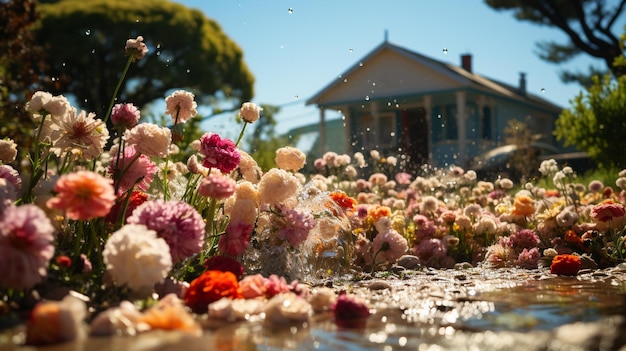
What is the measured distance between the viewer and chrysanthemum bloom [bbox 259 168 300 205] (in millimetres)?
3502

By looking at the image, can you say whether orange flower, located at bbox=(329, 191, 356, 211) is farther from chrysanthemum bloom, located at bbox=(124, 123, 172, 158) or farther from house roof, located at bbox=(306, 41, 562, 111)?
house roof, located at bbox=(306, 41, 562, 111)

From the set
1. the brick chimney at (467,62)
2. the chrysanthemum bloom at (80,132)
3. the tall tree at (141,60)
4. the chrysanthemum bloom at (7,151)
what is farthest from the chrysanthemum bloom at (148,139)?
the brick chimney at (467,62)

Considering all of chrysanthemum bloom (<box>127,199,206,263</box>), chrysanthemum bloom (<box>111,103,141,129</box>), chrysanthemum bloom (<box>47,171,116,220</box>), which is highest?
chrysanthemum bloom (<box>111,103,141,129</box>)

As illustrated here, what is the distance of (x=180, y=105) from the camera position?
11.7 ft

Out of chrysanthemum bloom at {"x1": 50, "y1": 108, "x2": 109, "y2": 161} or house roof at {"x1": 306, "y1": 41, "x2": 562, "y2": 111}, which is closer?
chrysanthemum bloom at {"x1": 50, "y1": 108, "x2": 109, "y2": 161}

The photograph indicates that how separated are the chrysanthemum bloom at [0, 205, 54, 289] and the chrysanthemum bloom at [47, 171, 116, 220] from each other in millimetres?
154

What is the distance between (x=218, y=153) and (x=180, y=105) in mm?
371

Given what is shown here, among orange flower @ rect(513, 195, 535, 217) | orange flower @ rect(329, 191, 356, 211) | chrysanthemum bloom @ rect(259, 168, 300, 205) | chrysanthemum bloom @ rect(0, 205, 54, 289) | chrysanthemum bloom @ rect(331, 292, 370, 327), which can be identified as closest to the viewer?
chrysanthemum bloom @ rect(0, 205, 54, 289)

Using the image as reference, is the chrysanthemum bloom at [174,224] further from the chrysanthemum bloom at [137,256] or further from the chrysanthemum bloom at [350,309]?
the chrysanthemum bloom at [350,309]

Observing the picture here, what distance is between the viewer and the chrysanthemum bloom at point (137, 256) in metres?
2.48

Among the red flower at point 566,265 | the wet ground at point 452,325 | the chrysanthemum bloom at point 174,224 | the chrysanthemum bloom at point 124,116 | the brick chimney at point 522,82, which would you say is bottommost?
the wet ground at point 452,325

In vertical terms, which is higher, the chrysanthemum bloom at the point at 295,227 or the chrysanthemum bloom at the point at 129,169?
the chrysanthemum bloom at the point at 129,169

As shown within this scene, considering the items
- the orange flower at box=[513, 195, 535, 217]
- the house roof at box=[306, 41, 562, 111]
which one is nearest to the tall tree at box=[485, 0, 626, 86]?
the house roof at box=[306, 41, 562, 111]

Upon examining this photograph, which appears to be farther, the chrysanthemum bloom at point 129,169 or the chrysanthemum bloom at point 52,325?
the chrysanthemum bloom at point 129,169
